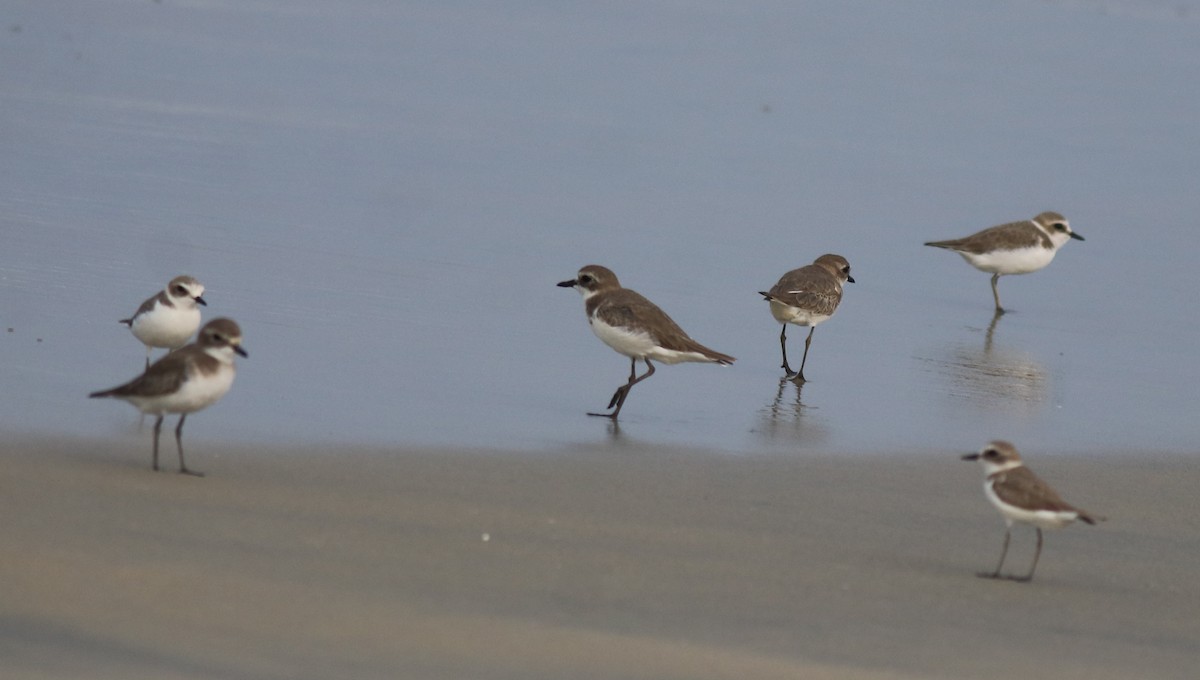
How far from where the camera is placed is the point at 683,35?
2609cm

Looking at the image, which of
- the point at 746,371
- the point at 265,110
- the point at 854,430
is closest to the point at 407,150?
the point at 265,110

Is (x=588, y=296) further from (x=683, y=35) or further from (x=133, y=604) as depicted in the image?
(x=683, y=35)

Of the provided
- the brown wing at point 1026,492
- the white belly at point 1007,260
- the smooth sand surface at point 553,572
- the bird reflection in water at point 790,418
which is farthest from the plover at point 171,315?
the white belly at point 1007,260

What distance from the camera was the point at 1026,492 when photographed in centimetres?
702

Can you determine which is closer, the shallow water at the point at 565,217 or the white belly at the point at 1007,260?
the shallow water at the point at 565,217

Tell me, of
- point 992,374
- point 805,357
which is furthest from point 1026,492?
point 992,374

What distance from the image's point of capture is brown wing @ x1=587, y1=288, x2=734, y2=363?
9.90m

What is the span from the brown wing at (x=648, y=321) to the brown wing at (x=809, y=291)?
146cm

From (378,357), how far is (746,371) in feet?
8.00

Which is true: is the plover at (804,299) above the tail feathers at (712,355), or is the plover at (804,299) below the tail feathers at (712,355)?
above

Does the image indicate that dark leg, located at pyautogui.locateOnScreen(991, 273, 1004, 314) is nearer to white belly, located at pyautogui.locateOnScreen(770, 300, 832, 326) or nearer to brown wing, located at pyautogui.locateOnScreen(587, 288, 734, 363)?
white belly, located at pyautogui.locateOnScreen(770, 300, 832, 326)

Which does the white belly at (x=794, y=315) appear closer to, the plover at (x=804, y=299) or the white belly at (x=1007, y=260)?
the plover at (x=804, y=299)

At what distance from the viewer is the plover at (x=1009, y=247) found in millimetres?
14359

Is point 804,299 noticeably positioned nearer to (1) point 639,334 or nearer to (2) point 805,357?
(2) point 805,357
